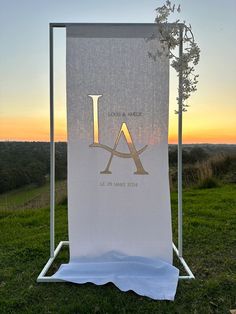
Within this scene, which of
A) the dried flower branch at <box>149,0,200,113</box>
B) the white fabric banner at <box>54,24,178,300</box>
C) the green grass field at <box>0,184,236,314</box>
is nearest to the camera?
the green grass field at <box>0,184,236,314</box>

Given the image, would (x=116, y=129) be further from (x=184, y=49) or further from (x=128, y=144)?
(x=184, y=49)

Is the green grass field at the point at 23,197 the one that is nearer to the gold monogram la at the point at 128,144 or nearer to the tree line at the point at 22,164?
the tree line at the point at 22,164

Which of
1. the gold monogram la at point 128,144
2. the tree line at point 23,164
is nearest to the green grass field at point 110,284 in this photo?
the tree line at point 23,164

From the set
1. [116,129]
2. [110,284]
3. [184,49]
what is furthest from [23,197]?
[184,49]

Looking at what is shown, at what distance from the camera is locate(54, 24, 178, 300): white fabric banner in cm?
319

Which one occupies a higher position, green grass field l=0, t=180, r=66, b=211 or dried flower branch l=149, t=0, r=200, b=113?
dried flower branch l=149, t=0, r=200, b=113

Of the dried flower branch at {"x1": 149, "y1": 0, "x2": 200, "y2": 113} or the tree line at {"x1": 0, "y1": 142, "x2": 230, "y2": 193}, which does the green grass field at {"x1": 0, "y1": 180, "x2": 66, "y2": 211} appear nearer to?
the tree line at {"x1": 0, "y1": 142, "x2": 230, "y2": 193}

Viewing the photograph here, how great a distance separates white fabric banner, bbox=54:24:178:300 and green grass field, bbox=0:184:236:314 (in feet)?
1.14

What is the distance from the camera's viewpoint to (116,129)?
3207mm

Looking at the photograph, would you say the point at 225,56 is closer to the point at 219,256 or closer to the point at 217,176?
the point at 219,256

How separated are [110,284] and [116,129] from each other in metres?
1.26

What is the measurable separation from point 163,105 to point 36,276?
180 centimetres

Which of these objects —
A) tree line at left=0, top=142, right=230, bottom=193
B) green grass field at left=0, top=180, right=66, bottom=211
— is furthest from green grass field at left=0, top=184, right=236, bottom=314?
green grass field at left=0, top=180, right=66, bottom=211

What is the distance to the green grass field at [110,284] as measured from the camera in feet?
8.43
